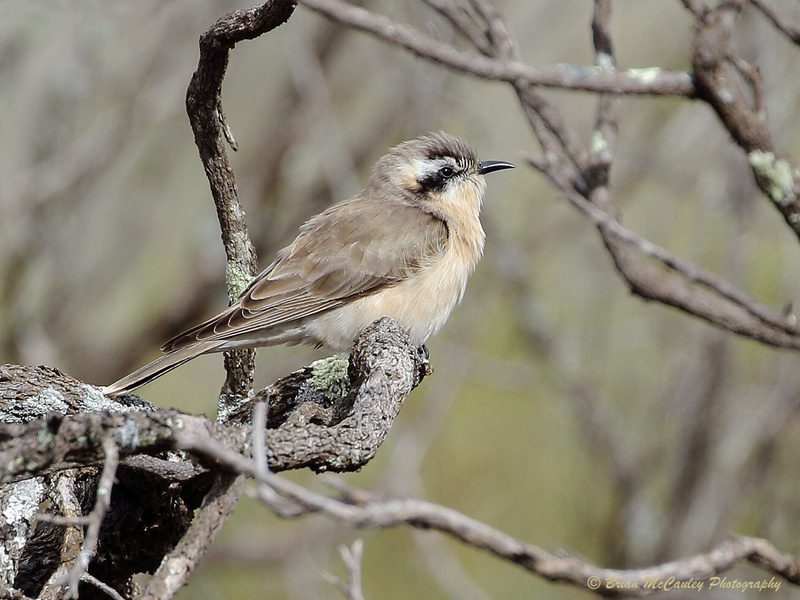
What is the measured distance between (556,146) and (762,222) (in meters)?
3.03

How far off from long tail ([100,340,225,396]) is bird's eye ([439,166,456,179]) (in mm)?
2079

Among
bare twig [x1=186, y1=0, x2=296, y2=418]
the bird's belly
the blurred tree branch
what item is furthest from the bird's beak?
bare twig [x1=186, y1=0, x2=296, y2=418]

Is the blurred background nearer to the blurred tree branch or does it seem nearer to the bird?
the bird

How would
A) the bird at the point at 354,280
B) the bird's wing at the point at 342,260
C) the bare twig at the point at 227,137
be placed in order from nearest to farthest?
the bare twig at the point at 227,137
the bird at the point at 354,280
the bird's wing at the point at 342,260

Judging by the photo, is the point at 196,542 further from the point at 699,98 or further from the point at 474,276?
the point at 474,276

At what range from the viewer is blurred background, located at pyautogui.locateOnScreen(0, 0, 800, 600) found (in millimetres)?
6152

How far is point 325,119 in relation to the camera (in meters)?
6.57

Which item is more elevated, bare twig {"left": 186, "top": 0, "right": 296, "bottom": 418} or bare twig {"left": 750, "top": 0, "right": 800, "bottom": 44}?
bare twig {"left": 750, "top": 0, "right": 800, "bottom": 44}

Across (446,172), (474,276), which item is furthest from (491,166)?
(474,276)

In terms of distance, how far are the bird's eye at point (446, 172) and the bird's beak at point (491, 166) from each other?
0.18 metres

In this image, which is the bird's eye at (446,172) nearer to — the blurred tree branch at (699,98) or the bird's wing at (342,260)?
the bird's wing at (342,260)

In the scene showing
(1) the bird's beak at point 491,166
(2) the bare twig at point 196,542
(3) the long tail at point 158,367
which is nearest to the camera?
(2) the bare twig at point 196,542

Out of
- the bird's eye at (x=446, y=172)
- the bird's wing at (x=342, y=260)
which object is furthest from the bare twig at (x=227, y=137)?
the bird's eye at (x=446, y=172)

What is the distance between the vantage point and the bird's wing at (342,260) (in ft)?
14.5
